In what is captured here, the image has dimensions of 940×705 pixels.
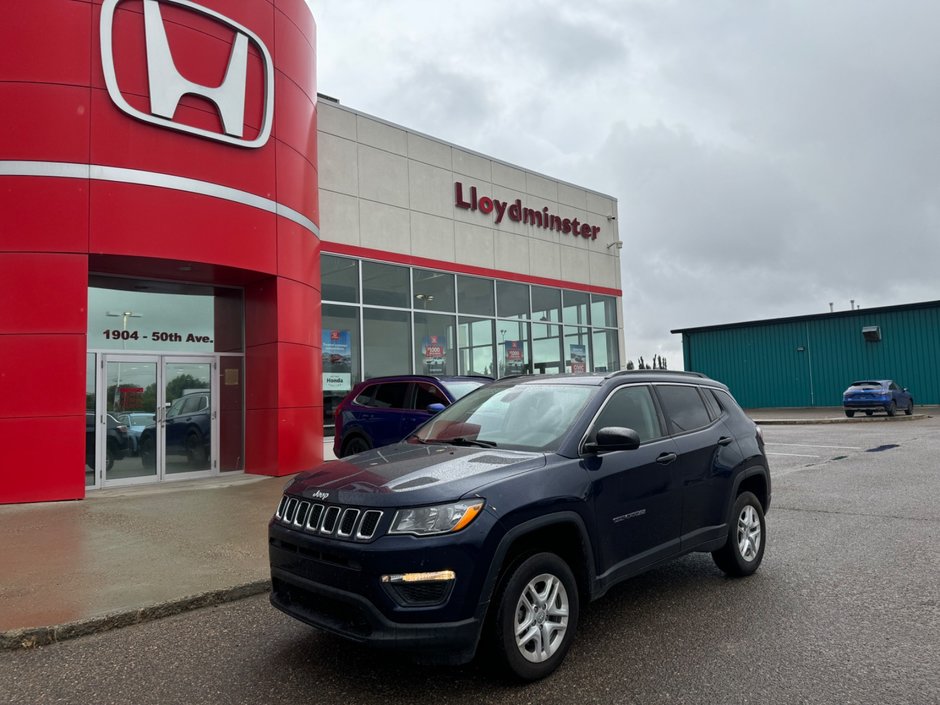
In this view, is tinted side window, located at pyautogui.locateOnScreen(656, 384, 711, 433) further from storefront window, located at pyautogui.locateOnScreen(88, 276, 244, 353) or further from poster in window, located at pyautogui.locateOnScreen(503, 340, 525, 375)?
poster in window, located at pyautogui.locateOnScreen(503, 340, 525, 375)

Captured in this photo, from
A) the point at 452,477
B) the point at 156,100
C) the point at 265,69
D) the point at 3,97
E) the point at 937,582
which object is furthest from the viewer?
the point at 265,69

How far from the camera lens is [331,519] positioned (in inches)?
138

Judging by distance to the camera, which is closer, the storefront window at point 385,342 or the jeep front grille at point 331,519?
the jeep front grille at point 331,519

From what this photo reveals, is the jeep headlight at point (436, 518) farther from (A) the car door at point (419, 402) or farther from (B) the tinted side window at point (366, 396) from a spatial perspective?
(B) the tinted side window at point (366, 396)

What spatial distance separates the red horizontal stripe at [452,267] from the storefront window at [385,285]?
0.76 feet

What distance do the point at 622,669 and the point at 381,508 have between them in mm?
1638

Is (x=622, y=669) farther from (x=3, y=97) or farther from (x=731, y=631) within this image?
(x=3, y=97)

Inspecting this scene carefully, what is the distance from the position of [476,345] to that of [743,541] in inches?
552

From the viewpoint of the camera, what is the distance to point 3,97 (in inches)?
364

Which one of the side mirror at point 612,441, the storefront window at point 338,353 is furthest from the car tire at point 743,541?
the storefront window at point 338,353

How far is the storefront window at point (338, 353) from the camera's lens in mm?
15195

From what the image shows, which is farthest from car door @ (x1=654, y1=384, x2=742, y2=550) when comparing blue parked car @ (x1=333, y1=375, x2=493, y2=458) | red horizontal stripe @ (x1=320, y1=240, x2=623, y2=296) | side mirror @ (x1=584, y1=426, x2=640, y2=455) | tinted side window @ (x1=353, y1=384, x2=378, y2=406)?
red horizontal stripe @ (x1=320, y1=240, x2=623, y2=296)

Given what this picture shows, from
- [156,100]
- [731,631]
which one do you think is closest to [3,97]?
[156,100]

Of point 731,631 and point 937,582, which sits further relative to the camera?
point 937,582
